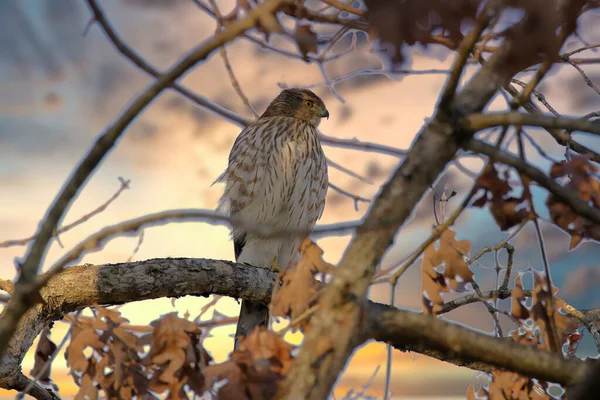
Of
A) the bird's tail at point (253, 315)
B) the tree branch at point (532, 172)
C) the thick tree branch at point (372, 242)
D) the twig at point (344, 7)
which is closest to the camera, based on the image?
the thick tree branch at point (372, 242)

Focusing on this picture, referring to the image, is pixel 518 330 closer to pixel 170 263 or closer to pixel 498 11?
pixel 498 11

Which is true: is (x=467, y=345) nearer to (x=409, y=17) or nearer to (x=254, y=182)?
(x=409, y=17)

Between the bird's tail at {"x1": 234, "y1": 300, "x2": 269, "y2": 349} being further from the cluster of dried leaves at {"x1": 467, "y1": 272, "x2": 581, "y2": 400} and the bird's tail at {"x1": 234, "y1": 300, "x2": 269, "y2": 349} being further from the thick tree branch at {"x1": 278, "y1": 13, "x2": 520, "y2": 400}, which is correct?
the thick tree branch at {"x1": 278, "y1": 13, "x2": 520, "y2": 400}

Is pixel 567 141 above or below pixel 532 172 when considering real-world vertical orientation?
above

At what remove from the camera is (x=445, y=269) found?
1.94 m

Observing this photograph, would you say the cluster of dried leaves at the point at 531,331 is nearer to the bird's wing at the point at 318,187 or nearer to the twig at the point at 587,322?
the twig at the point at 587,322

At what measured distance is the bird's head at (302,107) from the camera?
563cm

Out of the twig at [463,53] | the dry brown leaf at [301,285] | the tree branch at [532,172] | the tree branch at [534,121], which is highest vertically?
the twig at [463,53]

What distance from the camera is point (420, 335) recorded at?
162cm

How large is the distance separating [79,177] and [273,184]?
3.38 metres

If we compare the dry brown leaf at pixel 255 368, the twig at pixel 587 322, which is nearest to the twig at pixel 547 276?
the dry brown leaf at pixel 255 368

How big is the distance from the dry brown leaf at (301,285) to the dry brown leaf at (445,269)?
325mm

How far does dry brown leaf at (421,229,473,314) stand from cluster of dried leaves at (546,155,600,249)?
0.31m

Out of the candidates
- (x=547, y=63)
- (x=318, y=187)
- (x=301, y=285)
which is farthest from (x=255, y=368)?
(x=318, y=187)
